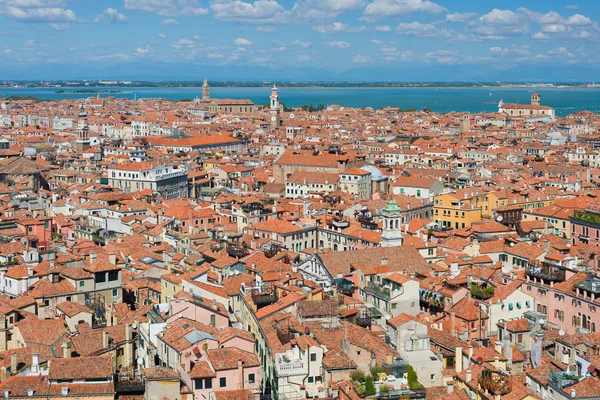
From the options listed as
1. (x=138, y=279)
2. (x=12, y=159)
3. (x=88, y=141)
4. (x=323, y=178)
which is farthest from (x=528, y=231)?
(x=88, y=141)

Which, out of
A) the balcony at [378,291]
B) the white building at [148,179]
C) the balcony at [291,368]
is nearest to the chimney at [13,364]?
the balcony at [291,368]

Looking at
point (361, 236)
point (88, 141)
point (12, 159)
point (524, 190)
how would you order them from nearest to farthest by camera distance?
1. point (361, 236)
2. point (524, 190)
3. point (12, 159)
4. point (88, 141)

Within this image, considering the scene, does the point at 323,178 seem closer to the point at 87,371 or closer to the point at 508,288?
the point at 508,288

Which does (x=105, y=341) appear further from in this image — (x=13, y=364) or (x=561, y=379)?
(x=561, y=379)

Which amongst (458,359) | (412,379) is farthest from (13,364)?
(458,359)

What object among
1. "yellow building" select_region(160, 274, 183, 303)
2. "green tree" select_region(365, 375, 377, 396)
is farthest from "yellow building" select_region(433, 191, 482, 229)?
"green tree" select_region(365, 375, 377, 396)

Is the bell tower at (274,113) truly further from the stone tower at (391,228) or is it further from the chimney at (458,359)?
the chimney at (458,359)
